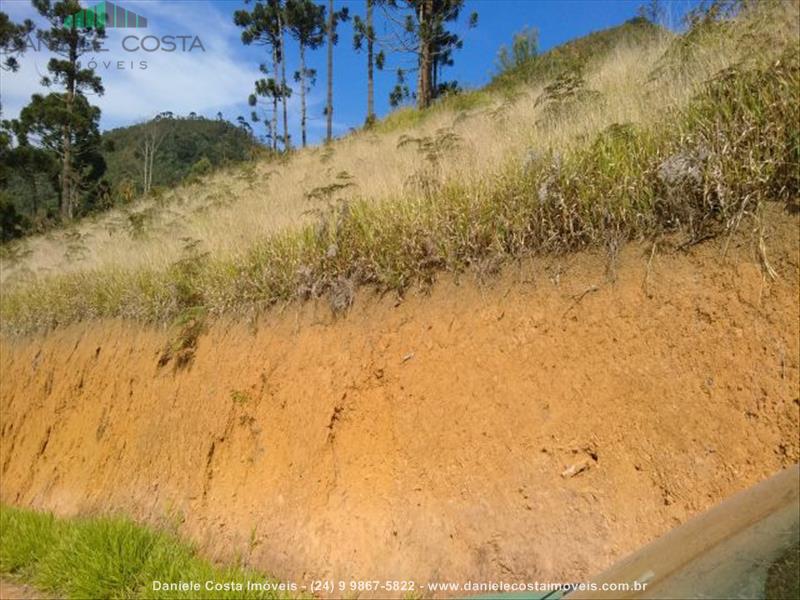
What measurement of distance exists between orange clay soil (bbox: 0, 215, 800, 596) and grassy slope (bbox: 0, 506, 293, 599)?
0.34m

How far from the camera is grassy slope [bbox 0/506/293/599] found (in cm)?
505

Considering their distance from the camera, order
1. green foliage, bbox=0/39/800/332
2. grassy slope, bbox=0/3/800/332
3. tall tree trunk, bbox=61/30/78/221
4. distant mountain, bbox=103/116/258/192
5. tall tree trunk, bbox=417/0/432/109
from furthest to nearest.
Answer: distant mountain, bbox=103/116/258/192 → tall tree trunk, bbox=61/30/78/221 → tall tree trunk, bbox=417/0/432/109 → grassy slope, bbox=0/3/800/332 → green foliage, bbox=0/39/800/332

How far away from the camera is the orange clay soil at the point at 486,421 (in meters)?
3.67

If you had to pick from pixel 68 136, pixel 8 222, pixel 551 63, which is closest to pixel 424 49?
pixel 551 63

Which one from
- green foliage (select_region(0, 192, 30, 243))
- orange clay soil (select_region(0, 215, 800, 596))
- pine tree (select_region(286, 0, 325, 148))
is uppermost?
pine tree (select_region(286, 0, 325, 148))

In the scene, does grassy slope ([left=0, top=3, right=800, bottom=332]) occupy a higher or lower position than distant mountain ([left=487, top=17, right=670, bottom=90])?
lower

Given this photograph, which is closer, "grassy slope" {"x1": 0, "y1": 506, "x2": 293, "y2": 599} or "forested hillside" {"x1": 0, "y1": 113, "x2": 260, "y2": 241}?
"grassy slope" {"x1": 0, "y1": 506, "x2": 293, "y2": 599}

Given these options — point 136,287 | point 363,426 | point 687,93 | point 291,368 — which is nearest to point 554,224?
point 687,93

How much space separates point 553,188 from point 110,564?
→ 4.79 metres

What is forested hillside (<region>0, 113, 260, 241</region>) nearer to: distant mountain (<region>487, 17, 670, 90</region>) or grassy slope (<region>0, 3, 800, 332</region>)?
distant mountain (<region>487, 17, 670, 90</region>)

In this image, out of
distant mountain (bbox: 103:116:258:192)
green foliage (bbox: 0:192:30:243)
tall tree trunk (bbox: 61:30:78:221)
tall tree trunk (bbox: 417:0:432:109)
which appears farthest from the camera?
distant mountain (bbox: 103:116:258:192)

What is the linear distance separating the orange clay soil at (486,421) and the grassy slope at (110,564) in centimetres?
34

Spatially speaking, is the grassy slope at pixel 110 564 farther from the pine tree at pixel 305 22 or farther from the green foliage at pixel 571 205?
the pine tree at pixel 305 22

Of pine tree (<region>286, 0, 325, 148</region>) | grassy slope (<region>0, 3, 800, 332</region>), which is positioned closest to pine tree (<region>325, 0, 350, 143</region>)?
pine tree (<region>286, 0, 325, 148</region>)
